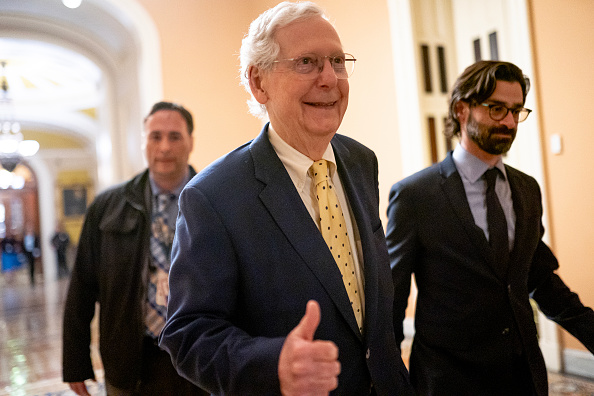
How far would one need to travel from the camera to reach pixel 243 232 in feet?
3.60

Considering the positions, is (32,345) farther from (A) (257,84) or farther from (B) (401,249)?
(A) (257,84)

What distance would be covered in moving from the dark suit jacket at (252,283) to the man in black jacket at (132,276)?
3.24ft

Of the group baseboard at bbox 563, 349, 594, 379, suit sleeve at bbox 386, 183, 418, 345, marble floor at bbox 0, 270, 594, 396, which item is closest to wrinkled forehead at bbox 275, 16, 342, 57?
suit sleeve at bbox 386, 183, 418, 345

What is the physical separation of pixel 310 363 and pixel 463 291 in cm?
106

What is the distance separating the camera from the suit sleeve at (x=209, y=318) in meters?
0.92

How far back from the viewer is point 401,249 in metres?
1.80

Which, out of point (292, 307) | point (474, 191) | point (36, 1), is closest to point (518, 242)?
point (474, 191)

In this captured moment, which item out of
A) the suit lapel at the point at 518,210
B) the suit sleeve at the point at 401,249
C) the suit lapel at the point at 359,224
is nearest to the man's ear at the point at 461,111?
the suit lapel at the point at 518,210

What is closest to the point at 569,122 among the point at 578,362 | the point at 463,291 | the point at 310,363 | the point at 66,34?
the point at 578,362

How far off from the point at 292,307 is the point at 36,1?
20.8 ft

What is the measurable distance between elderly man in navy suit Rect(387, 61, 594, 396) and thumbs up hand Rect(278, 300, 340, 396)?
972 millimetres

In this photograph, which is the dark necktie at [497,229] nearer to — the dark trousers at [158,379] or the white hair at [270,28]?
the white hair at [270,28]

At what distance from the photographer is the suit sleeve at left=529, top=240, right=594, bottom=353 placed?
70.4 inches

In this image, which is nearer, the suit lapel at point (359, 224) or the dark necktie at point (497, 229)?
the suit lapel at point (359, 224)
